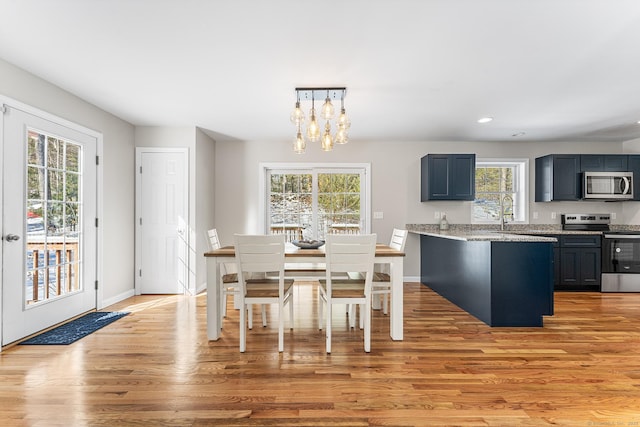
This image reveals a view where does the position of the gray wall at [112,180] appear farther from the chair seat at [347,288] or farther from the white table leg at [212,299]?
the chair seat at [347,288]

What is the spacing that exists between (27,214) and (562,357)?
4.60 metres

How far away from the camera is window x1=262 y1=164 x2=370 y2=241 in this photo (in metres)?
5.50

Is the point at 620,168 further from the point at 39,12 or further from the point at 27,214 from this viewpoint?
the point at 27,214

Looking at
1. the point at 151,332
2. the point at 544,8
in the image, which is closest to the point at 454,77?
the point at 544,8

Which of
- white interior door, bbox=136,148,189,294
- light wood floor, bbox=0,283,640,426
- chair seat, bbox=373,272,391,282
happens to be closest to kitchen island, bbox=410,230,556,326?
light wood floor, bbox=0,283,640,426

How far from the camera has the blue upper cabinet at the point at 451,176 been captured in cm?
503

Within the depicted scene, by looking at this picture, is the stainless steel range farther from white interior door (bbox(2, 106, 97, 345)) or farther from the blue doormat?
white interior door (bbox(2, 106, 97, 345))

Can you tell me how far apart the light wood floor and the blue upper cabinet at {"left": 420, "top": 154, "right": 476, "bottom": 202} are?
86.5 inches

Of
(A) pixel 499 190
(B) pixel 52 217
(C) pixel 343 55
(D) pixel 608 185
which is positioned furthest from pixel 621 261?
(B) pixel 52 217

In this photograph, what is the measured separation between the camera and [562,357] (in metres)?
2.55

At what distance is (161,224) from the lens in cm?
459

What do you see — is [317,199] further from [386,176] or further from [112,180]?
[112,180]

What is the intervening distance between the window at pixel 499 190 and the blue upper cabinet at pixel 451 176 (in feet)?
1.94

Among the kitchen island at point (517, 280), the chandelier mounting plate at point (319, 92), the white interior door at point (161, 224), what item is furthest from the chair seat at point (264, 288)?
the white interior door at point (161, 224)
